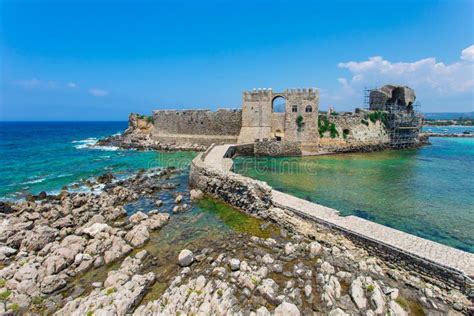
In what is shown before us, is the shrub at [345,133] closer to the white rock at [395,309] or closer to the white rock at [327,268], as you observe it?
the white rock at [327,268]

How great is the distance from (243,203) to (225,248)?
336 cm

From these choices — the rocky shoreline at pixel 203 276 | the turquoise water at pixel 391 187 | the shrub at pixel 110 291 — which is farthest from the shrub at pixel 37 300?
the turquoise water at pixel 391 187

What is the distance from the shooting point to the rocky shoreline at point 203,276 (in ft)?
18.2

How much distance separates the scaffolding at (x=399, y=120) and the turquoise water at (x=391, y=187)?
26.3 feet

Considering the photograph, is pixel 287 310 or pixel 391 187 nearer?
pixel 287 310

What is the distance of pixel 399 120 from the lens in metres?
32.8

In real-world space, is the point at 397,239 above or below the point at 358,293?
above

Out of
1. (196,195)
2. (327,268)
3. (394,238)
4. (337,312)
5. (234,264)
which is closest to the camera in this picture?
(337,312)

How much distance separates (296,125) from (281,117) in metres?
1.82

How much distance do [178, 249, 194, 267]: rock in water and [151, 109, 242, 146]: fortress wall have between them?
2254 centimetres

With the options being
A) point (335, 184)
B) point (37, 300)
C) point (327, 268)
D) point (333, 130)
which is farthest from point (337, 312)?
point (333, 130)

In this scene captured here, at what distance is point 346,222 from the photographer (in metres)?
8.47

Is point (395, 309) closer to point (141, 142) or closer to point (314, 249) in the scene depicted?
point (314, 249)

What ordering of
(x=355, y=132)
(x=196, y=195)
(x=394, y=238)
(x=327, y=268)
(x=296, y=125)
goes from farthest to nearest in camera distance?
(x=355, y=132), (x=296, y=125), (x=196, y=195), (x=394, y=238), (x=327, y=268)
